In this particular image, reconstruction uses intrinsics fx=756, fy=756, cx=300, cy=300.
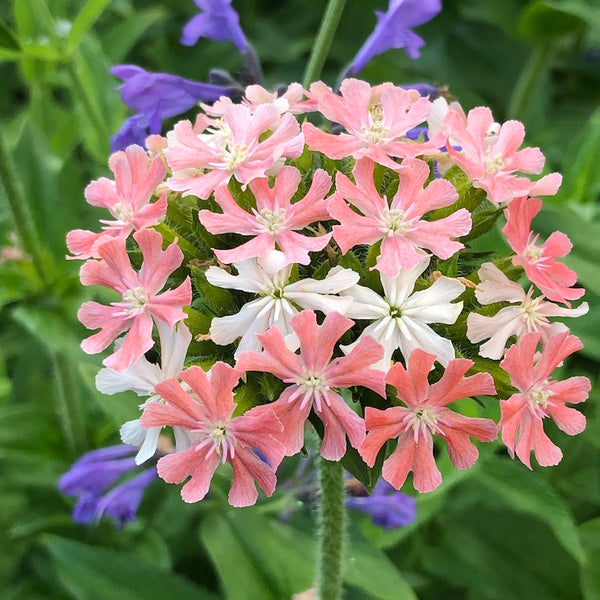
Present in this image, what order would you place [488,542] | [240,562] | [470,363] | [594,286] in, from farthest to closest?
[488,542] < [240,562] < [594,286] < [470,363]

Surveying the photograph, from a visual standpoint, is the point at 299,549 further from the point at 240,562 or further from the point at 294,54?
the point at 294,54

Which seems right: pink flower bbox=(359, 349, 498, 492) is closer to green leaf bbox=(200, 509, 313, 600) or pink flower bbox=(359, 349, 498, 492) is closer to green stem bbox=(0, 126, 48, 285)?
green leaf bbox=(200, 509, 313, 600)

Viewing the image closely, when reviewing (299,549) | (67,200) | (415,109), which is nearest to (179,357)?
(415,109)

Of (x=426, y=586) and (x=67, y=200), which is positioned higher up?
(x=67, y=200)

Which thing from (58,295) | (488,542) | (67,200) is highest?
(67,200)

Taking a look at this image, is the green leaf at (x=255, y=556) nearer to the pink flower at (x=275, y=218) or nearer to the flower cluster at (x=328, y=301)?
the flower cluster at (x=328, y=301)

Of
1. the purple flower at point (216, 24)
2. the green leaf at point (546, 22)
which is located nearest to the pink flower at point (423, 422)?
the purple flower at point (216, 24)

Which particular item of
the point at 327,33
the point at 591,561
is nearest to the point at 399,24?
the point at 327,33
